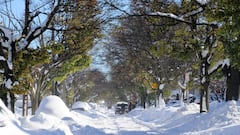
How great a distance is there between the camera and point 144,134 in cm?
1731

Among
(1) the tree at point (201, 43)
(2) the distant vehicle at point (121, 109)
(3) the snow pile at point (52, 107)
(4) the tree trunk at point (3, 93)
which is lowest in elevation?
(2) the distant vehicle at point (121, 109)

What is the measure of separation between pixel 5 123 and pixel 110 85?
69738 millimetres

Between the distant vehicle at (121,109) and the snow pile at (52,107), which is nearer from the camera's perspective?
the snow pile at (52,107)

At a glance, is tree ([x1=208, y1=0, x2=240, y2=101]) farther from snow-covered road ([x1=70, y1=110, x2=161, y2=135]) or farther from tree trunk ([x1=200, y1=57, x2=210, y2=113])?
tree trunk ([x1=200, y1=57, x2=210, y2=113])

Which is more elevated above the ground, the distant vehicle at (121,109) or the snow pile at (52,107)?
the snow pile at (52,107)

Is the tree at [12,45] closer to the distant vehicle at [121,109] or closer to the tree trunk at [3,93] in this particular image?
the tree trunk at [3,93]

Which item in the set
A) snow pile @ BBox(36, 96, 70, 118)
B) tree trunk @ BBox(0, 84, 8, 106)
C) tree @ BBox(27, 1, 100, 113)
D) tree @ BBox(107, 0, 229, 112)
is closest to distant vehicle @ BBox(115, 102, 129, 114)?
tree @ BBox(27, 1, 100, 113)

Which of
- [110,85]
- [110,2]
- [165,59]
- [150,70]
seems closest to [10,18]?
[110,2]

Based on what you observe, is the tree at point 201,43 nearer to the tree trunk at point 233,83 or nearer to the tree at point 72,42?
the tree trunk at point 233,83

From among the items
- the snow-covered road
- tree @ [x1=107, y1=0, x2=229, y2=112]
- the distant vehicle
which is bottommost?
the distant vehicle

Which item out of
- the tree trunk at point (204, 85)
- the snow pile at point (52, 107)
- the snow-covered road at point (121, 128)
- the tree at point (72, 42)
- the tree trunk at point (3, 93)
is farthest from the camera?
the snow pile at point (52, 107)

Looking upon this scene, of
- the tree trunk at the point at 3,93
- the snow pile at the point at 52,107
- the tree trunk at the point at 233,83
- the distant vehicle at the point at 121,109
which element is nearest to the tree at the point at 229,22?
the tree trunk at the point at 233,83

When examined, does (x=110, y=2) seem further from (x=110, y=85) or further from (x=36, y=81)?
(x=110, y=85)

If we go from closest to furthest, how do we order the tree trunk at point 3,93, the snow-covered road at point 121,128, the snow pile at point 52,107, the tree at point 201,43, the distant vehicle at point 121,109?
the snow-covered road at point 121,128 → the tree trunk at point 3,93 → the tree at point 201,43 → the snow pile at point 52,107 → the distant vehicle at point 121,109
